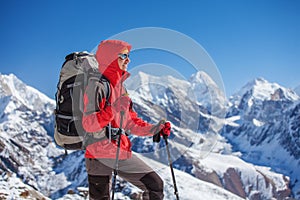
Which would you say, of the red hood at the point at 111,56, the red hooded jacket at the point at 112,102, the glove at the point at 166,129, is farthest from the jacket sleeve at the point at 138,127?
the red hood at the point at 111,56

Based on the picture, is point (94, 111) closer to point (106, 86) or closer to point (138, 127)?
point (106, 86)

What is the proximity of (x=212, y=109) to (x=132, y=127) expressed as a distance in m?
2.27

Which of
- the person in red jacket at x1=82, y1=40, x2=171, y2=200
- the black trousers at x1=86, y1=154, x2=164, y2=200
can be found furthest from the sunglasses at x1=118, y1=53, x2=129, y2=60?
the black trousers at x1=86, y1=154, x2=164, y2=200

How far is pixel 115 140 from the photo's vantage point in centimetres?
629

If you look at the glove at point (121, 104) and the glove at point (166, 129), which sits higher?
the glove at point (121, 104)

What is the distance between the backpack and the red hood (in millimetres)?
289

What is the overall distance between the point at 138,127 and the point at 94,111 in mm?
1320

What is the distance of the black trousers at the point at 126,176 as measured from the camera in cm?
614

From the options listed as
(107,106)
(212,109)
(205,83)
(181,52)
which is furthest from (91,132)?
(205,83)

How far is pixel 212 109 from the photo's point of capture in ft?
26.5

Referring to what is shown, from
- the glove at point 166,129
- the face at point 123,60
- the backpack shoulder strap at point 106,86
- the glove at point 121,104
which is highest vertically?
the face at point 123,60

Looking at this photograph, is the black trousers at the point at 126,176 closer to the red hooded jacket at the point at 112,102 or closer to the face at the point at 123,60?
the red hooded jacket at the point at 112,102

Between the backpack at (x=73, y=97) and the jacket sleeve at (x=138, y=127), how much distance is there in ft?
3.34

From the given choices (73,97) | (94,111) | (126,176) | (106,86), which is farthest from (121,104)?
(126,176)
